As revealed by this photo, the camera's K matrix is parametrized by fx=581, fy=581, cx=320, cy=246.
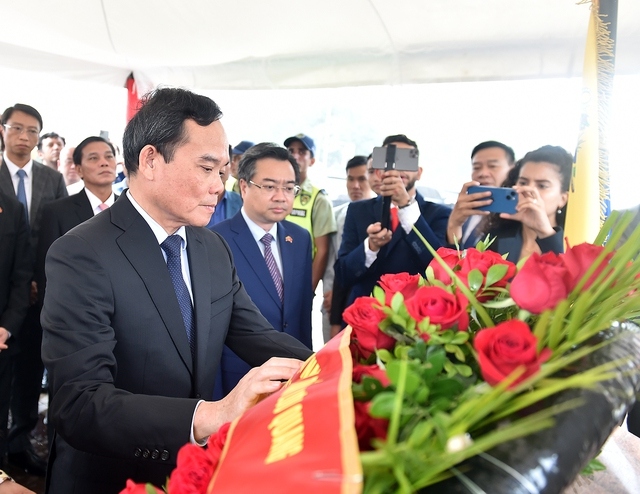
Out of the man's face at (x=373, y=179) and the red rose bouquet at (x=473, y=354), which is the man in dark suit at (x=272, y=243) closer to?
the man's face at (x=373, y=179)

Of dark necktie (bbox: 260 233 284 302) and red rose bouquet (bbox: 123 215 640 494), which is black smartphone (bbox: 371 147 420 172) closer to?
dark necktie (bbox: 260 233 284 302)

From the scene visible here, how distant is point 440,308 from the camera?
0.77m

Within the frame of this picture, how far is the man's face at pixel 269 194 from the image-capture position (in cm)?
303

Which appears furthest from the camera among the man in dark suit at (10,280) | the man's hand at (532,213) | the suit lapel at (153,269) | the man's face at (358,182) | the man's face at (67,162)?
the man's face at (67,162)

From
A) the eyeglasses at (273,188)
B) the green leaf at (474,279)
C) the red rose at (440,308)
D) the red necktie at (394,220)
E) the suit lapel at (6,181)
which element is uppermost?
the suit lapel at (6,181)

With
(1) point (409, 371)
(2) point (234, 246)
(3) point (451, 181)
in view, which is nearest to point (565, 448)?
(1) point (409, 371)

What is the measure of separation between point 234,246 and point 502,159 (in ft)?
5.55

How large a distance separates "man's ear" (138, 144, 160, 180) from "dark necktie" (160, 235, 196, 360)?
204 millimetres

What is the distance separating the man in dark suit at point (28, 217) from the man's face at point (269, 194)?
137 centimetres

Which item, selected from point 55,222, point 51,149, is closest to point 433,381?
point 55,222

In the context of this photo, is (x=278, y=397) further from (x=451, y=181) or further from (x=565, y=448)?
(x=451, y=181)

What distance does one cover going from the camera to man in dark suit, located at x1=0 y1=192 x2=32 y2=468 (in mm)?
3156

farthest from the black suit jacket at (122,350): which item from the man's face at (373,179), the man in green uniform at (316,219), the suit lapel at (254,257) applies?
the man in green uniform at (316,219)

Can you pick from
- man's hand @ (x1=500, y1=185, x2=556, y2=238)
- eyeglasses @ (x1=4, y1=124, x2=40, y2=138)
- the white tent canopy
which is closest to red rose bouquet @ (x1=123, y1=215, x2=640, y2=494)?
man's hand @ (x1=500, y1=185, x2=556, y2=238)
